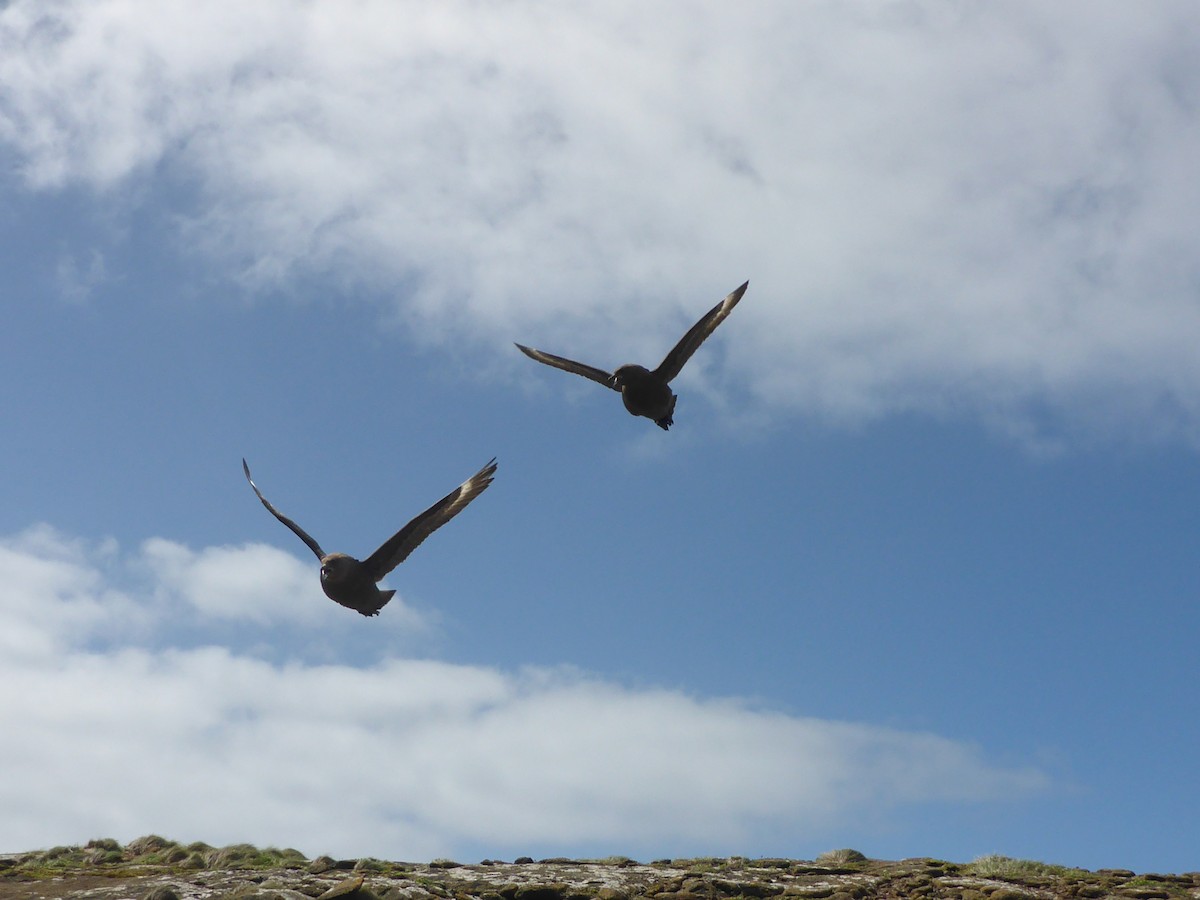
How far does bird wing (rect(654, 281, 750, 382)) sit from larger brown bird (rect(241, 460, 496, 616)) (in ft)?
11.7

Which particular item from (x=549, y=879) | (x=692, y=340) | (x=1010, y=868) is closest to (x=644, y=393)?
(x=692, y=340)

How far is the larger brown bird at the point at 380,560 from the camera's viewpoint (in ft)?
58.5

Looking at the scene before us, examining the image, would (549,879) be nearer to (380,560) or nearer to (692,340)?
(380,560)

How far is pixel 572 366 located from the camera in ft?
66.0

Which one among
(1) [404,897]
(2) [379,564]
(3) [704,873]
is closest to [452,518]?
(2) [379,564]

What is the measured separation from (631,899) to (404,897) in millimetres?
3659

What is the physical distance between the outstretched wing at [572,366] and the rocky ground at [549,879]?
28.1ft

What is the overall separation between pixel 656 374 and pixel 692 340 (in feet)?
3.21

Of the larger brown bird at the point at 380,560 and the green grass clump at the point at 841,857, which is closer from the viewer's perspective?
the larger brown bird at the point at 380,560

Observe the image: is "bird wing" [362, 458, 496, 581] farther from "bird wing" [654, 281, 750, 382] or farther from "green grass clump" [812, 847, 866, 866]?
"green grass clump" [812, 847, 866, 866]

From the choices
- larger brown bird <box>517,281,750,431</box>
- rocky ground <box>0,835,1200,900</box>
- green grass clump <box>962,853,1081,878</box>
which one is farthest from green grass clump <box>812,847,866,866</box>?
larger brown bird <box>517,281,750,431</box>

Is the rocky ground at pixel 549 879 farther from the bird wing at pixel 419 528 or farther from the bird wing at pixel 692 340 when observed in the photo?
the bird wing at pixel 692 340

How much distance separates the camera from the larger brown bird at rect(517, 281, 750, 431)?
18.7m

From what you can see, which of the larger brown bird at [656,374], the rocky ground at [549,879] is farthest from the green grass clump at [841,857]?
the larger brown bird at [656,374]
